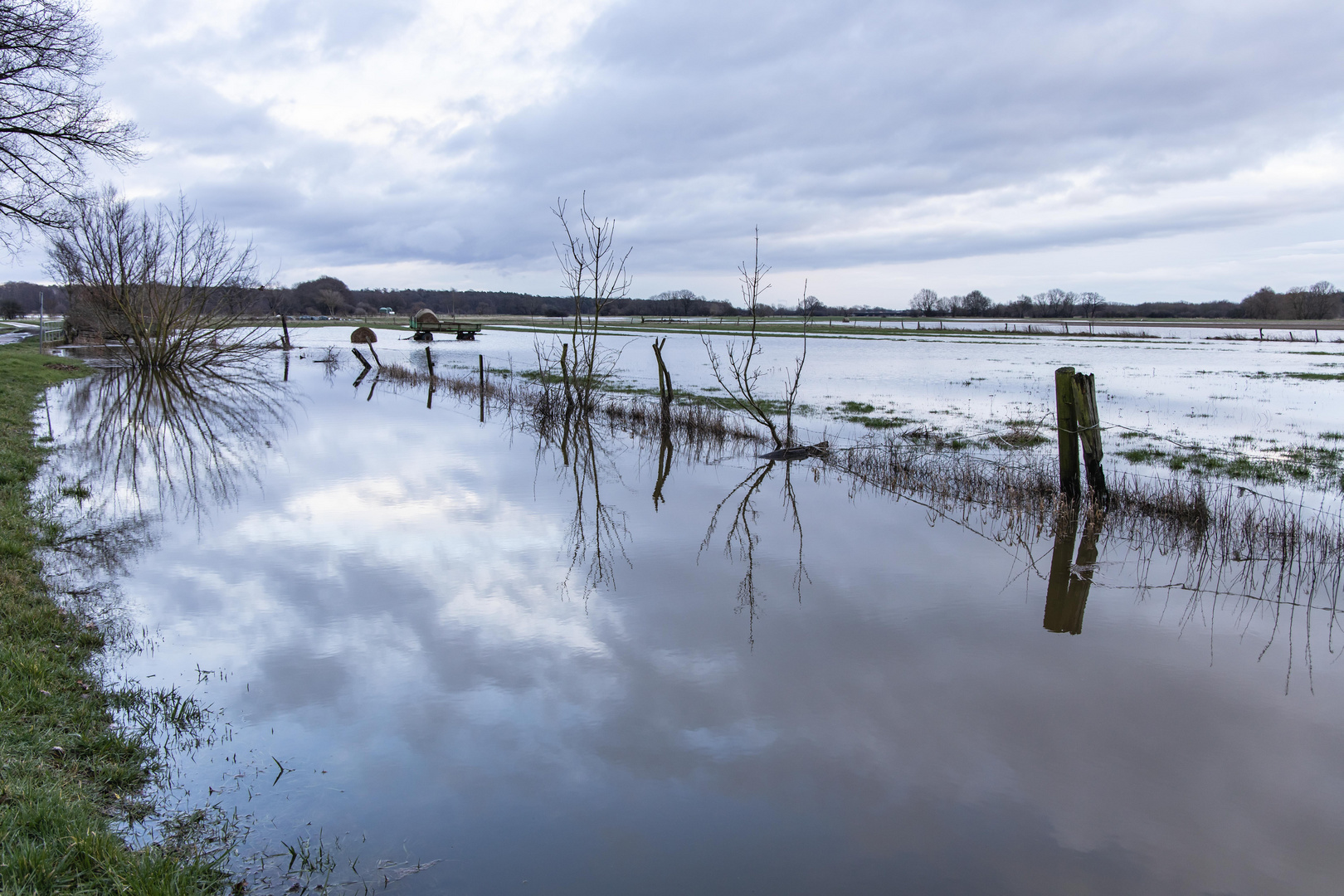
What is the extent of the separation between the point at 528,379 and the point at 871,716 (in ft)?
85.7

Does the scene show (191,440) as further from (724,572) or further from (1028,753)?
(1028,753)

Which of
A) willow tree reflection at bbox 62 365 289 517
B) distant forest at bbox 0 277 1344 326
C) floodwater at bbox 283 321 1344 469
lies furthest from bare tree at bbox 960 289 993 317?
willow tree reflection at bbox 62 365 289 517

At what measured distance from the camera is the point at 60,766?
4.20m

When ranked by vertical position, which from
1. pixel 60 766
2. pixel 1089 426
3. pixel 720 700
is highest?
pixel 1089 426

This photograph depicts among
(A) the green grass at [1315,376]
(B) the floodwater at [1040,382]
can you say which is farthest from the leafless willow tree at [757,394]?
(A) the green grass at [1315,376]

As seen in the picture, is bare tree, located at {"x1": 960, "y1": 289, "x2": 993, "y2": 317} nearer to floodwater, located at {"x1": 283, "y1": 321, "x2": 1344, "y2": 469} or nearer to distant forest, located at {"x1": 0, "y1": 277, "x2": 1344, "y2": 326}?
distant forest, located at {"x1": 0, "y1": 277, "x2": 1344, "y2": 326}

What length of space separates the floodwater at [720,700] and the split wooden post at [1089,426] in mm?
1383

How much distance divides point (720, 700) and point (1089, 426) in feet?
23.9

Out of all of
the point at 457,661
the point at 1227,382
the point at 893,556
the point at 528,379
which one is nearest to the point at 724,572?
the point at 893,556

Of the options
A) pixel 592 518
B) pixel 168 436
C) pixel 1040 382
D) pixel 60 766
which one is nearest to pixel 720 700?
pixel 60 766

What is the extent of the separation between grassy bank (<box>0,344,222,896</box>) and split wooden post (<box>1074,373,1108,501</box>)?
10.4m

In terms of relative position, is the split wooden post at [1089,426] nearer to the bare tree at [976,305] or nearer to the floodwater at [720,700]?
the floodwater at [720,700]

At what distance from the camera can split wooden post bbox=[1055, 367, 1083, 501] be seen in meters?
10.5

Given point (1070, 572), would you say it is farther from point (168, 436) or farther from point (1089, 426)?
point (168, 436)
